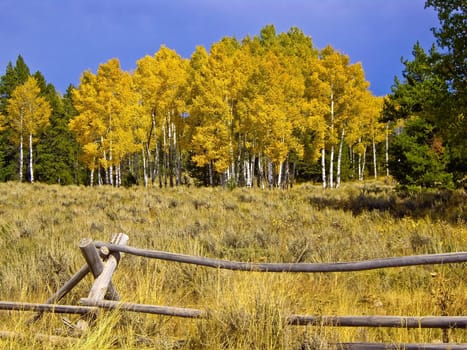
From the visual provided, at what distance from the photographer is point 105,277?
4484 millimetres

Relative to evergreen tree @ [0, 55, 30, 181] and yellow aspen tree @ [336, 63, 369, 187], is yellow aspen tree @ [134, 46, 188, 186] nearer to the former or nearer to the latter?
yellow aspen tree @ [336, 63, 369, 187]

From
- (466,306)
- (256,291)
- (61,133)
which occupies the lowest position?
(466,306)

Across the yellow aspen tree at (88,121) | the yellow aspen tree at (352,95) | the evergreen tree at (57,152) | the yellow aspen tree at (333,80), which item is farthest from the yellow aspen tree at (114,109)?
the yellow aspen tree at (352,95)

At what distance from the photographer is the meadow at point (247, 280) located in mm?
3703

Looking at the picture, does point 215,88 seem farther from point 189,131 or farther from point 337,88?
point 337,88

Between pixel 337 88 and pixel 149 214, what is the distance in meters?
19.6

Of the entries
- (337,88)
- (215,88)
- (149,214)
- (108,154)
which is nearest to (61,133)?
(108,154)

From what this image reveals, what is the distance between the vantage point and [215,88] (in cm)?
2853

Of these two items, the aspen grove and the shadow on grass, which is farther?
the aspen grove

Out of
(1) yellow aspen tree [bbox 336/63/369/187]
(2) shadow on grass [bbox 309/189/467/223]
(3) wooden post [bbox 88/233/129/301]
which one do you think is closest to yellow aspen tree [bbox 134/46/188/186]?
(1) yellow aspen tree [bbox 336/63/369/187]

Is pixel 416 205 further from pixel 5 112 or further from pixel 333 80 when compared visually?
pixel 5 112

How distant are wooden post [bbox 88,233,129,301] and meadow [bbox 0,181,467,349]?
27 centimetres

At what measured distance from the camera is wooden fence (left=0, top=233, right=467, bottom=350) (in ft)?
10.8

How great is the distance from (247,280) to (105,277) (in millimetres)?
1613
